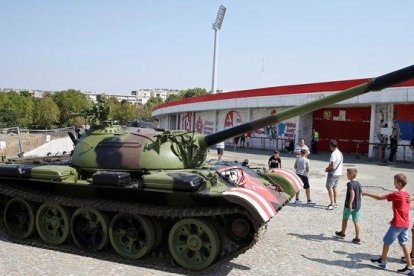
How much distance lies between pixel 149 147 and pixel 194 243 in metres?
2.00

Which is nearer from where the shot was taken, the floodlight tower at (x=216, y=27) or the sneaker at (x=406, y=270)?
the sneaker at (x=406, y=270)

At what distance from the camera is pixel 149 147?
823 cm

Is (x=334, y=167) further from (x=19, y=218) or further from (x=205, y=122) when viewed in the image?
(x=205, y=122)

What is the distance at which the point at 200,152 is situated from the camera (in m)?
8.73

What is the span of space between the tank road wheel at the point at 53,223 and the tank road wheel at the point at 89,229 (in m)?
0.17

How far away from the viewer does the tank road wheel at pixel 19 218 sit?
28.5 feet

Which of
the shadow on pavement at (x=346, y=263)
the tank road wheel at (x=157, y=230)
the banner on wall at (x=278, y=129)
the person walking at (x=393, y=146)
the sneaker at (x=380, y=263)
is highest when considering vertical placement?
the banner on wall at (x=278, y=129)

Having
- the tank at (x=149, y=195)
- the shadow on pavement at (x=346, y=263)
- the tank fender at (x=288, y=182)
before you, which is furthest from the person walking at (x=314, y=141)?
the shadow on pavement at (x=346, y=263)

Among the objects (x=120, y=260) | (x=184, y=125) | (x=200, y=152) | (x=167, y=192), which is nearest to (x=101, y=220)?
(x=120, y=260)

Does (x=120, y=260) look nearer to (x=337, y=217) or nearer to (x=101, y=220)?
(x=101, y=220)

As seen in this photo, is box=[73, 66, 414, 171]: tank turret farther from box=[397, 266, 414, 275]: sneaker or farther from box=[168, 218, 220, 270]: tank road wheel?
box=[397, 266, 414, 275]: sneaker

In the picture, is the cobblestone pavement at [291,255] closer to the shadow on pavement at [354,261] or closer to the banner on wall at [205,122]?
the shadow on pavement at [354,261]

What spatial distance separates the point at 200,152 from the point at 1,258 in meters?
3.80

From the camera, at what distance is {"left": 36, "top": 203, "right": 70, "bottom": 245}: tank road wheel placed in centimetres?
830
